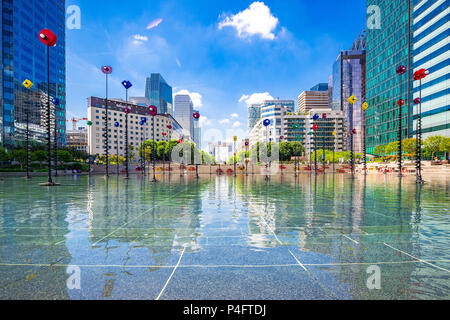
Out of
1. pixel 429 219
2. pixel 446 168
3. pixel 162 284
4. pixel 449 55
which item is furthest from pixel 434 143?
pixel 162 284

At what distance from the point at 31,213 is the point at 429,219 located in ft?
46.6

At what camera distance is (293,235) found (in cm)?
645

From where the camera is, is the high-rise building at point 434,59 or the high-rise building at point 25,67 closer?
the high-rise building at point 434,59

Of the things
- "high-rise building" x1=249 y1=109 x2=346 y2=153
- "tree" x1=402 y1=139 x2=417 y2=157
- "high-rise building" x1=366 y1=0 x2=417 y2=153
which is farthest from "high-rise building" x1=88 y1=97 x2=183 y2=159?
"tree" x1=402 y1=139 x2=417 y2=157

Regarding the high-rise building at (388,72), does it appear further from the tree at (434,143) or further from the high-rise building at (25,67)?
the high-rise building at (25,67)

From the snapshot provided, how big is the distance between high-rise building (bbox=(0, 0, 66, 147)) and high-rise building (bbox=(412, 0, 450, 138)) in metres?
101

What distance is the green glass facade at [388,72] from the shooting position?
8644 centimetres

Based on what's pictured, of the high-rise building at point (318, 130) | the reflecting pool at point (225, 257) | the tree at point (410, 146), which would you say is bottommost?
the reflecting pool at point (225, 257)

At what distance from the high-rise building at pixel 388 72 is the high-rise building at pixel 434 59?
8.42 metres

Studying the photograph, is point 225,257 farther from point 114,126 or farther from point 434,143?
point 114,126

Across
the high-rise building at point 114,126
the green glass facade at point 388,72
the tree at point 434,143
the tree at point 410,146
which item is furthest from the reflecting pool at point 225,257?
the high-rise building at point 114,126

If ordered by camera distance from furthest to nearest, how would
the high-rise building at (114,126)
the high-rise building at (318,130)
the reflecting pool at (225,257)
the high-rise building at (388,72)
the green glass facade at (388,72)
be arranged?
the high-rise building at (318,130), the high-rise building at (114,126), the green glass facade at (388,72), the high-rise building at (388,72), the reflecting pool at (225,257)

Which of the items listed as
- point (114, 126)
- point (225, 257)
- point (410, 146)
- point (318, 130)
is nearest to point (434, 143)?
point (410, 146)
